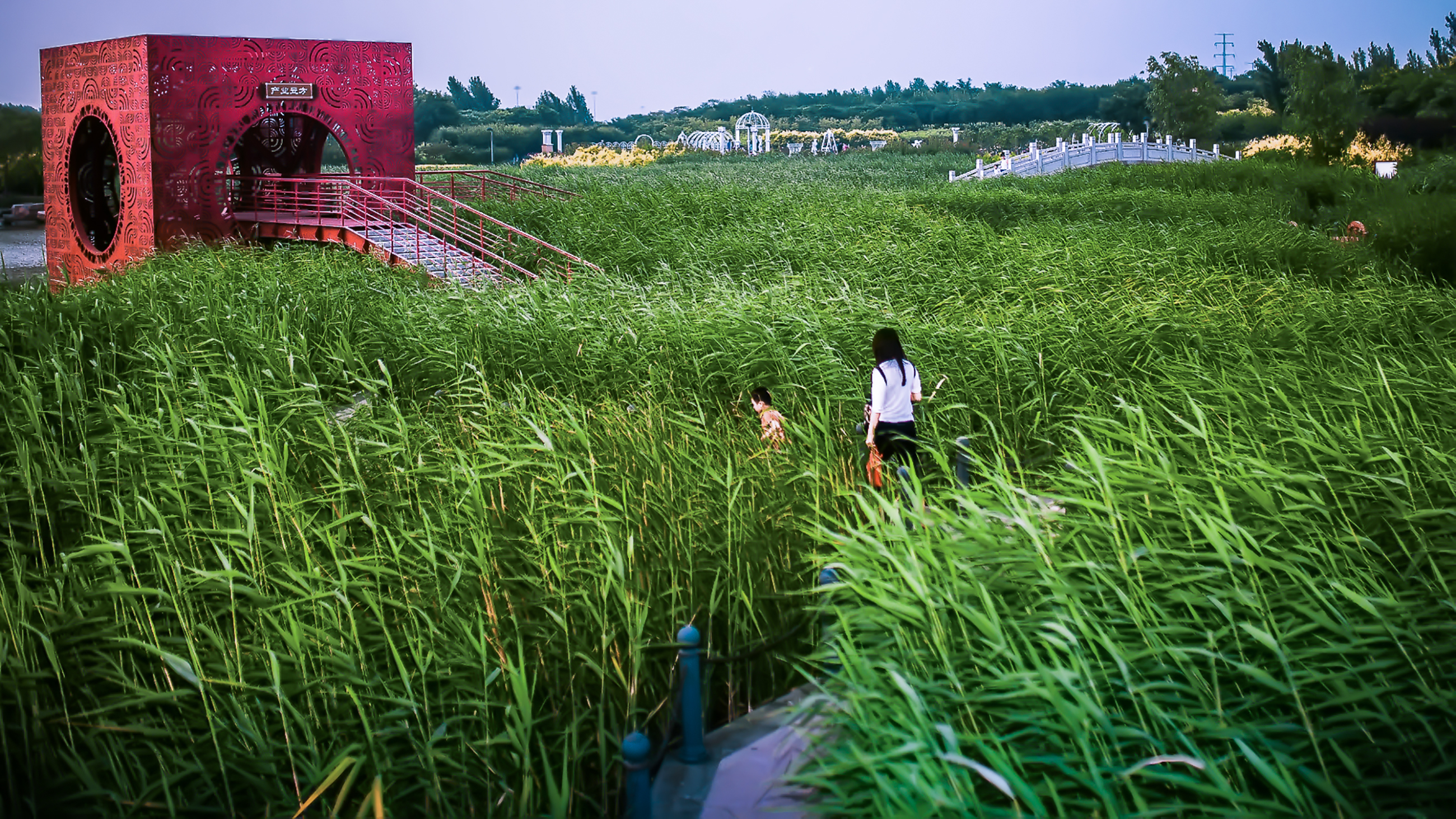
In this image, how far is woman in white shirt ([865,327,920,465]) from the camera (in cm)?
728

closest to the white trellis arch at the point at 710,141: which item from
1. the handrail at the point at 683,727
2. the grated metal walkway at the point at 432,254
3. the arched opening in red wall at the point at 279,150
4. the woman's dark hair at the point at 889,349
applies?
the arched opening in red wall at the point at 279,150

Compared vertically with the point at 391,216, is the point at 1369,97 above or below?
above

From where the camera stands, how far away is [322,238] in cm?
1983

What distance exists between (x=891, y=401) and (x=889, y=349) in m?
0.34

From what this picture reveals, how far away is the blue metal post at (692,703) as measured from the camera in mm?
4422

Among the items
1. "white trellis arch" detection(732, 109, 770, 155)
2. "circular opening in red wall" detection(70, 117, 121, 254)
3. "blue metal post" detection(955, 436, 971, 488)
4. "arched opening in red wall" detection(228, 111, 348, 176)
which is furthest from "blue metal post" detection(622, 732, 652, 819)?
"white trellis arch" detection(732, 109, 770, 155)

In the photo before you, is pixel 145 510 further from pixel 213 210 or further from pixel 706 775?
pixel 213 210


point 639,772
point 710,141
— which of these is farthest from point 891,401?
point 710,141

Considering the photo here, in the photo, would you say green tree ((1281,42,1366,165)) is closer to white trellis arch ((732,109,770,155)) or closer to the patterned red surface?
the patterned red surface

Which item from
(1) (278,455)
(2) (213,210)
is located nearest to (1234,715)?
(1) (278,455)

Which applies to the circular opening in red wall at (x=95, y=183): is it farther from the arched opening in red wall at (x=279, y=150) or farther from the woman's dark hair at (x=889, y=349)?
the woman's dark hair at (x=889, y=349)

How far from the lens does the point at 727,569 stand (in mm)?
5500

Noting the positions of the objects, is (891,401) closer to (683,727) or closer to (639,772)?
(683,727)

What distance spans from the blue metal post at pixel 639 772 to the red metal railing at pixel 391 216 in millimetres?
12273
